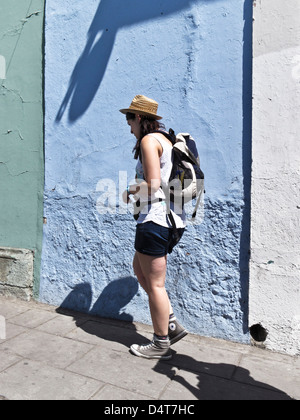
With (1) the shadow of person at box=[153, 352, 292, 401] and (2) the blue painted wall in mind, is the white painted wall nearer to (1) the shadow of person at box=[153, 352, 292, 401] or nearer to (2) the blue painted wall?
(2) the blue painted wall

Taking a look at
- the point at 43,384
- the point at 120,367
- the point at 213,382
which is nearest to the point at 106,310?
the point at 120,367

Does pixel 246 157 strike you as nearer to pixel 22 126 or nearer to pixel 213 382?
pixel 213 382

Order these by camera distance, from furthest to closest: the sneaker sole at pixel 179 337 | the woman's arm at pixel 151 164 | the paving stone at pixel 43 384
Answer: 1. the sneaker sole at pixel 179 337
2. the woman's arm at pixel 151 164
3. the paving stone at pixel 43 384

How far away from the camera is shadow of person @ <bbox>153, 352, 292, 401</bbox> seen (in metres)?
2.14

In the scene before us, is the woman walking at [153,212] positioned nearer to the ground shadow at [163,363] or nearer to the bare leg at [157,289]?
the bare leg at [157,289]

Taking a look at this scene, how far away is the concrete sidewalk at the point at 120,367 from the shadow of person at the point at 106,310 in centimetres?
2

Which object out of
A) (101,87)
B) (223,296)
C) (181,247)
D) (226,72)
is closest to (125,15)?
(101,87)

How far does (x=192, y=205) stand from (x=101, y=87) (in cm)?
146

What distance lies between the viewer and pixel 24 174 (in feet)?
12.3

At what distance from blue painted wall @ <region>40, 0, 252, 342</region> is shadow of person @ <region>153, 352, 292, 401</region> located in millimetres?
441

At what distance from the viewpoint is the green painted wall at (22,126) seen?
3672mm

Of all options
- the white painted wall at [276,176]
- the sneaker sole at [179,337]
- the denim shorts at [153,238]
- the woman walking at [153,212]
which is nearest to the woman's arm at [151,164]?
the woman walking at [153,212]

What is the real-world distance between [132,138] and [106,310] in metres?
1.65

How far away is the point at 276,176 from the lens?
2.71 m
